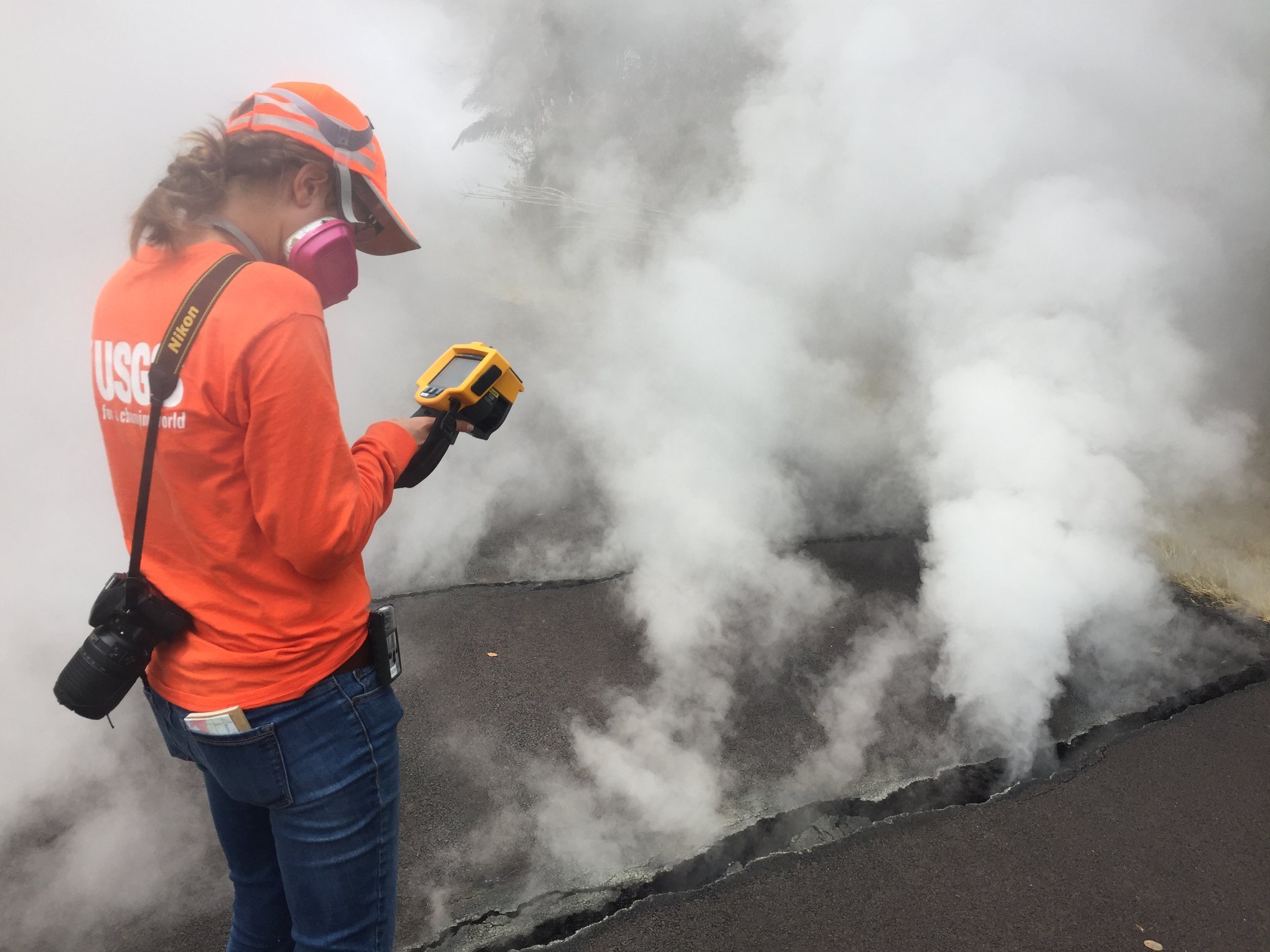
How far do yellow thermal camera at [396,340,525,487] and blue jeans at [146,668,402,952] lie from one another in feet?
1.43

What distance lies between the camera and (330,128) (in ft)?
4.10

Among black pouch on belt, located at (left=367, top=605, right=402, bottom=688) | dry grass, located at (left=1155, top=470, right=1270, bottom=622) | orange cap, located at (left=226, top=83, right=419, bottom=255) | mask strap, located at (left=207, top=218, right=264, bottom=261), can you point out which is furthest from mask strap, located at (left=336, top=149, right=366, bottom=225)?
dry grass, located at (left=1155, top=470, right=1270, bottom=622)

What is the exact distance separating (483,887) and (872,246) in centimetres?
482

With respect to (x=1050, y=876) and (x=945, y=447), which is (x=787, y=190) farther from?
(x=1050, y=876)

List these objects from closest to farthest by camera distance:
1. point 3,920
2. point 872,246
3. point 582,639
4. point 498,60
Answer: point 3,920 < point 582,639 < point 872,246 < point 498,60

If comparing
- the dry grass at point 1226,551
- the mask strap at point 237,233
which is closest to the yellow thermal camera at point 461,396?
the mask strap at point 237,233

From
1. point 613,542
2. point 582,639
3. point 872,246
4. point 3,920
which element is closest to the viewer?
point 3,920

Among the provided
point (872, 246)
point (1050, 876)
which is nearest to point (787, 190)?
point (872, 246)

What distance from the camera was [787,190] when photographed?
17.9 ft

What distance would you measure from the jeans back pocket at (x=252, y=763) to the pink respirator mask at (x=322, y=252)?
73 centimetres

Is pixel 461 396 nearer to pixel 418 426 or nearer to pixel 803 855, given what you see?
pixel 418 426

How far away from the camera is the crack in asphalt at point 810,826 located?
213 cm

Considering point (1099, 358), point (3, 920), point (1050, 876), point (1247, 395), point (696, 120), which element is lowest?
point (3, 920)

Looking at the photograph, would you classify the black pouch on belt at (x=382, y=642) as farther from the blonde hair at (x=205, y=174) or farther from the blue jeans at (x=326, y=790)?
the blonde hair at (x=205, y=174)
